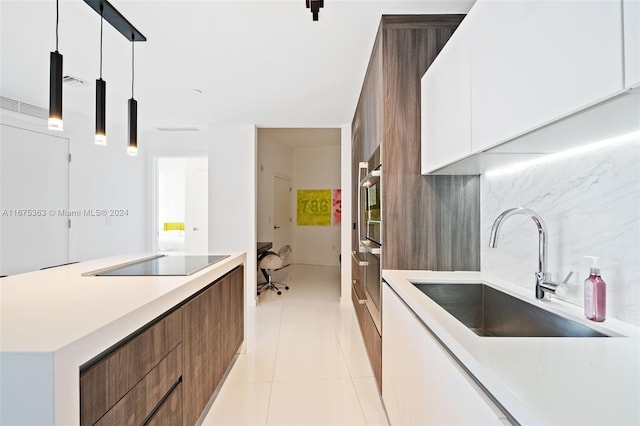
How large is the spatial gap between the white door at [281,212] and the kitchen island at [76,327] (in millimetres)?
4580

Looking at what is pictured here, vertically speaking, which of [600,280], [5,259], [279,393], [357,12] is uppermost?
[357,12]

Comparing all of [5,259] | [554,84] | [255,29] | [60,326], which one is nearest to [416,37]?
[255,29]

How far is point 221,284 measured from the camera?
209 centimetres

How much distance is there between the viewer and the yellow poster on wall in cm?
751

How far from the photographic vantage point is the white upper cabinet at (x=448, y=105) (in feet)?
4.28

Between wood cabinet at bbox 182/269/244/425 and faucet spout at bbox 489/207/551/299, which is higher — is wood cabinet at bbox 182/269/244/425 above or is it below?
below

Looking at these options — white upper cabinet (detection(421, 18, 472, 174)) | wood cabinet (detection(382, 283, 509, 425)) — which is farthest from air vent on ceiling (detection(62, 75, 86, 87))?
wood cabinet (detection(382, 283, 509, 425))

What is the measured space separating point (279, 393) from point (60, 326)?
1.60m

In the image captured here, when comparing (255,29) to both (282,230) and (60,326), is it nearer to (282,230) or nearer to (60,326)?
(60,326)

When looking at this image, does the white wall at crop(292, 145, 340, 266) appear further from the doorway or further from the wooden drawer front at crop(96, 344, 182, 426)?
the wooden drawer front at crop(96, 344, 182, 426)

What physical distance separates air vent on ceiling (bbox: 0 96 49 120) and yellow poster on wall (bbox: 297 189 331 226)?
15.9 feet

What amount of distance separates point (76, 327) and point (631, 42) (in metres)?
1.45

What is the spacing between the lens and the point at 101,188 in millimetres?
4438

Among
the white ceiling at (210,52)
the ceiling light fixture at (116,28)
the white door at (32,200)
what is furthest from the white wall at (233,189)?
the ceiling light fixture at (116,28)
